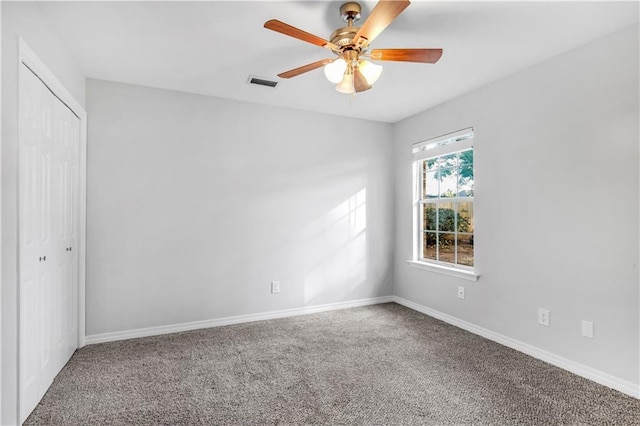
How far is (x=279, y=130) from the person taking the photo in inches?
156

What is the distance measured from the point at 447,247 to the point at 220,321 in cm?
260

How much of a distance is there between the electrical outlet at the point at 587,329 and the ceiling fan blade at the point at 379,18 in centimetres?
250

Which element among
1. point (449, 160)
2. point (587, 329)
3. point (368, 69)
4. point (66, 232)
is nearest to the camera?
point (368, 69)

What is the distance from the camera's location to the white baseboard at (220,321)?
10.4 feet

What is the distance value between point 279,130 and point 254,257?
146 cm

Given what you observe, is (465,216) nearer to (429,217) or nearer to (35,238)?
(429,217)

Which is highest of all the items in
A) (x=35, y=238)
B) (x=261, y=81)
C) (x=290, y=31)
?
(x=261, y=81)

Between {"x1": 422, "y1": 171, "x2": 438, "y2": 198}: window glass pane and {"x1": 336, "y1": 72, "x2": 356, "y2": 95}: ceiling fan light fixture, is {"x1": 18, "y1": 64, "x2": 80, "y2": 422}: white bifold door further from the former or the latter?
{"x1": 422, "y1": 171, "x2": 438, "y2": 198}: window glass pane

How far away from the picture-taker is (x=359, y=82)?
2.29 meters

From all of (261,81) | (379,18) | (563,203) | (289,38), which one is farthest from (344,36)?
(563,203)

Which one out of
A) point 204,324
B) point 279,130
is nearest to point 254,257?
point 204,324

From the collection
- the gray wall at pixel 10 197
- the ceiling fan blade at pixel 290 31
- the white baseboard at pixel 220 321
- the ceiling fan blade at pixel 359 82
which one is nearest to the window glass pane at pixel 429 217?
the white baseboard at pixel 220 321

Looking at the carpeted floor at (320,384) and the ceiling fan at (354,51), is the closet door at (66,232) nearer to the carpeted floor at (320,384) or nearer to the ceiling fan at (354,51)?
the carpeted floor at (320,384)

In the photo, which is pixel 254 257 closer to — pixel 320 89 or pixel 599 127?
pixel 320 89
